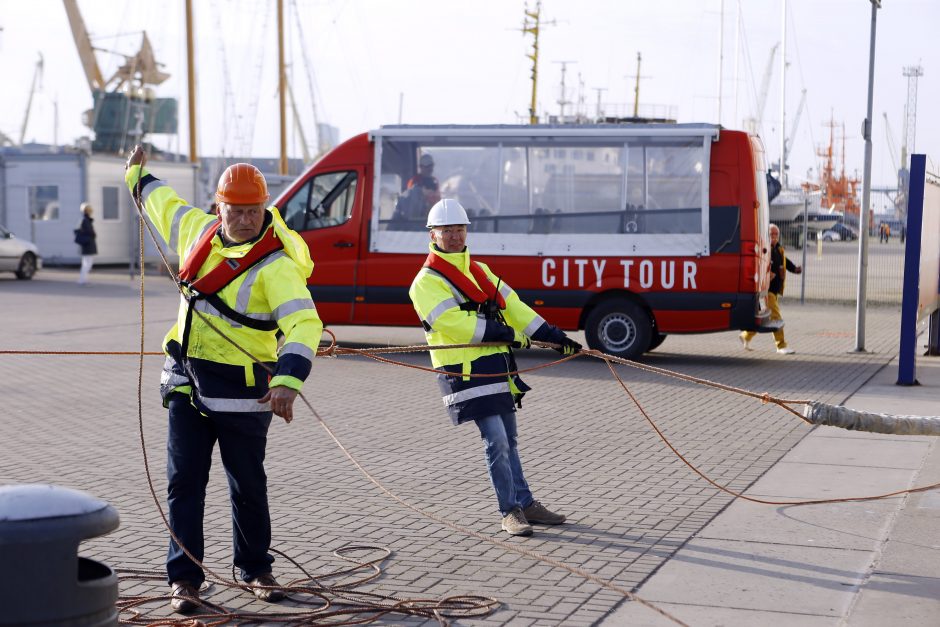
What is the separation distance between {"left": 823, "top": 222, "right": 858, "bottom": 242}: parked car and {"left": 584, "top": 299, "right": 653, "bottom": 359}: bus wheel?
34.9 meters

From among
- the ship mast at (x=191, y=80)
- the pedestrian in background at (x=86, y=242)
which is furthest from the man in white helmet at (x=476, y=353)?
the ship mast at (x=191, y=80)

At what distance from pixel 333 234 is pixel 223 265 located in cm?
1087

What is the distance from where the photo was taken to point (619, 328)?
15781mm

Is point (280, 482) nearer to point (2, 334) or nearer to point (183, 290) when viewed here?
point (183, 290)

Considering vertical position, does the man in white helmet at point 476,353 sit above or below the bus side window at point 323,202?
below

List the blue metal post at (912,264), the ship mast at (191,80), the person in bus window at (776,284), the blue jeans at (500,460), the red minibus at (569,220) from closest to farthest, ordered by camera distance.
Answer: the blue jeans at (500,460), the blue metal post at (912,264), the red minibus at (569,220), the person in bus window at (776,284), the ship mast at (191,80)

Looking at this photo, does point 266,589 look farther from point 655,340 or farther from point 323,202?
point 323,202

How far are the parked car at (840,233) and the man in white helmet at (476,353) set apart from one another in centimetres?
4352

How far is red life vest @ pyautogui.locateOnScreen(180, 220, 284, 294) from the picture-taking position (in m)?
5.61

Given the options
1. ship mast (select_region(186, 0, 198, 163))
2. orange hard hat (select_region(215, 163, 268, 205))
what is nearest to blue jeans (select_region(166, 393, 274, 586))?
orange hard hat (select_region(215, 163, 268, 205))

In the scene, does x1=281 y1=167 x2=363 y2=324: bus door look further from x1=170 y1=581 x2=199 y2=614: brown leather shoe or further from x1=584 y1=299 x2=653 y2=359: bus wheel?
x1=170 y1=581 x2=199 y2=614: brown leather shoe

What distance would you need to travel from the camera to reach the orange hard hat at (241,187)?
5637 millimetres

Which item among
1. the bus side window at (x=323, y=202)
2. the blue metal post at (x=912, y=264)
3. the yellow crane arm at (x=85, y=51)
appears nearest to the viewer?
the blue metal post at (x=912, y=264)

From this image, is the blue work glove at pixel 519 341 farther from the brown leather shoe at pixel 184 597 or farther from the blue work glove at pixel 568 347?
the brown leather shoe at pixel 184 597
